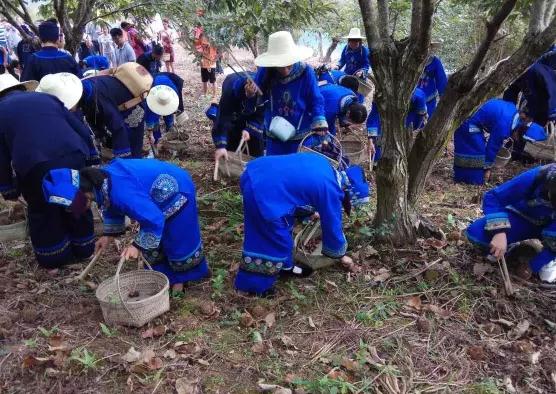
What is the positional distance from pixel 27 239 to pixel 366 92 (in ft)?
18.3

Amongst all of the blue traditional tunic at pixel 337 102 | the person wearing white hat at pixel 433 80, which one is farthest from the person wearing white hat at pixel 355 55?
the blue traditional tunic at pixel 337 102

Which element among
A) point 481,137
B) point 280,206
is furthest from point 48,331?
point 481,137

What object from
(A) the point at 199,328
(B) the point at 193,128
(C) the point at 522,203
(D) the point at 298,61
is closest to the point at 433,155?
(C) the point at 522,203

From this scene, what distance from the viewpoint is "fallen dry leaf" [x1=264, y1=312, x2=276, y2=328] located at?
373 centimetres

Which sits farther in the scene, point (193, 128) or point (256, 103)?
point (193, 128)

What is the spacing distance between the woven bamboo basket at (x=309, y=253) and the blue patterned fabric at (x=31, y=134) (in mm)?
2045

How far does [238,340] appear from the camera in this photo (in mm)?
3578

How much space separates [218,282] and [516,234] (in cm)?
256

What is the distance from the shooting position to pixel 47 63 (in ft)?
21.5

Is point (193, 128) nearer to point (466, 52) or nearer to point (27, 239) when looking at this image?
point (27, 239)

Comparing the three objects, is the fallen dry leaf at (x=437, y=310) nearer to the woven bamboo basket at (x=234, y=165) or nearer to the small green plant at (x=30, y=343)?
the woven bamboo basket at (x=234, y=165)

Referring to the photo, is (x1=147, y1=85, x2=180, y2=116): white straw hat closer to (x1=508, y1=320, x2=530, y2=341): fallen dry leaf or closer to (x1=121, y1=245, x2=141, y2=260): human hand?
(x1=121, y1=245, x2=141, y2=260): human hand

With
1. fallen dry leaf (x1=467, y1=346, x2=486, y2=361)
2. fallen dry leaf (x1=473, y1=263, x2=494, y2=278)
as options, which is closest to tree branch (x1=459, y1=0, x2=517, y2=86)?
fallen dry leaf (x1=473, y1=263, x2=494, y2=278)

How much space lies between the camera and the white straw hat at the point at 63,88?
458cm
